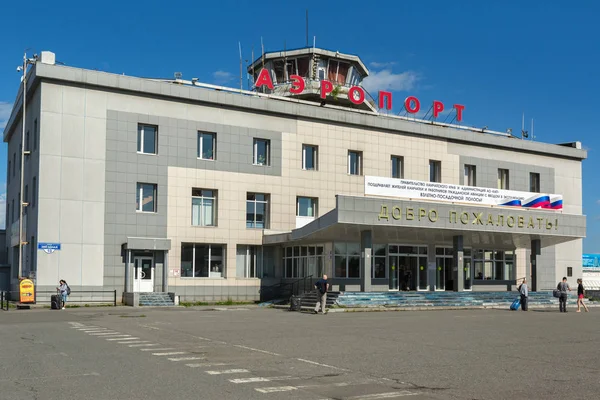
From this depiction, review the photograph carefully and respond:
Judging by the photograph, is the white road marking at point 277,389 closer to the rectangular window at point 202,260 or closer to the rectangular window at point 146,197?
the rectangular window at point 146,197

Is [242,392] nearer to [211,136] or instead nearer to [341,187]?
[211,136]

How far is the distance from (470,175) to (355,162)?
32.5 feet

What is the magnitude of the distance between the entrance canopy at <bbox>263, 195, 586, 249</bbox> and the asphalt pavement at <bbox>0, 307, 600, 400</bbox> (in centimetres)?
1147

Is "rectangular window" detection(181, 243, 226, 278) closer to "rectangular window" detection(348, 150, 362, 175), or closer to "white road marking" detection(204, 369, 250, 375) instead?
"rectangular window" detection(348, 150, 362, 175)

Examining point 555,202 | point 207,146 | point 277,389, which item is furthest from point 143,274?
point 277,389

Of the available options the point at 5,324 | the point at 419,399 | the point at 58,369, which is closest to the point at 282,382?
the point at 419,399

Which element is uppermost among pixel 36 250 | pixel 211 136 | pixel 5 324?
pixel 211 136

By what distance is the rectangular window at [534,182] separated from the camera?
2084 inches

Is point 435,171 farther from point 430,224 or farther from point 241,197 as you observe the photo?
point 241,197

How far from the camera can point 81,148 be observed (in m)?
36.1

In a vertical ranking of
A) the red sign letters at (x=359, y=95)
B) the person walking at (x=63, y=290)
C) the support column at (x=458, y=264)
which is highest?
the red sign letters at (x=359, y=95)

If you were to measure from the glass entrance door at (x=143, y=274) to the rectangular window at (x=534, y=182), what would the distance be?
100 feet

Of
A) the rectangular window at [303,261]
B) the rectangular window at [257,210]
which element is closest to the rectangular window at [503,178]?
the rectangular window at [303,261]

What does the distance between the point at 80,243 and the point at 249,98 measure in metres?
13.3
